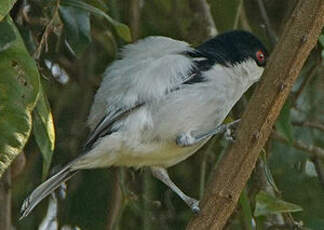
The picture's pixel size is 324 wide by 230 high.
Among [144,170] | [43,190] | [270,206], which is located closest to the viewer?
[270,206]

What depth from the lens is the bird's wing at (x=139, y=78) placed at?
3311 mm

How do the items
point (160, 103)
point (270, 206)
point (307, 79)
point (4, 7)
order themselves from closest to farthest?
point (4, 7), point (270, 206), point (160, 103), point (307, 79)

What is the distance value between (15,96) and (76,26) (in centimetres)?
85

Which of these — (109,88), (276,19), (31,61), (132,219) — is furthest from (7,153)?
(276,19)

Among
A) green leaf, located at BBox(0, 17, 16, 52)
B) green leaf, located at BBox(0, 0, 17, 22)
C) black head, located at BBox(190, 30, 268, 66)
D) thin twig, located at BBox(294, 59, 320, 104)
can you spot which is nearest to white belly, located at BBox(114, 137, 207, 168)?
black head, located at BBox(190, 30, 268, 66)

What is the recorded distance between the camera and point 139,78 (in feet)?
11.1

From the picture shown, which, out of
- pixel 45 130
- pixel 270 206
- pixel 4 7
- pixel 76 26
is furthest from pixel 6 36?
pixel 270 206

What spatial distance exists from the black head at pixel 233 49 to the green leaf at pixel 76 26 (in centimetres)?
57

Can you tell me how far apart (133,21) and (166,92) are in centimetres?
86

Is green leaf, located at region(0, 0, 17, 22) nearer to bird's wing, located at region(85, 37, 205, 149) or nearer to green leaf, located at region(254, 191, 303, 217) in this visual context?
bird's wing, located at region(85, 37, 205, 149)

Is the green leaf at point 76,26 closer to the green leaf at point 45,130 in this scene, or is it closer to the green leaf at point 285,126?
the green leaf at point 45,130

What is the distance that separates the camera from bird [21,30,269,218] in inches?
130

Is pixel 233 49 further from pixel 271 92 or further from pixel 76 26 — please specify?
pixel 271 92

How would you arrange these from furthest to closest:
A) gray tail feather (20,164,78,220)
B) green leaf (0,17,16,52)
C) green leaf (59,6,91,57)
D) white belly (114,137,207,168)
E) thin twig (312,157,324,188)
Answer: thin twig (312,157,324,188) → white belly (114,137,207,168) → green leaf (59,6,91,57) → gray tail feather (20,164,78,220) → green leaf (0,17,16,52)
